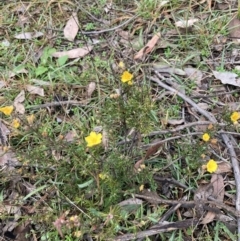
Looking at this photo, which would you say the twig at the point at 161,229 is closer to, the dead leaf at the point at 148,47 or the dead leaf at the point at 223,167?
the dead leaf at the point at 223,167

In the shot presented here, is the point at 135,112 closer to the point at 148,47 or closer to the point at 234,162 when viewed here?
the point at 234,162

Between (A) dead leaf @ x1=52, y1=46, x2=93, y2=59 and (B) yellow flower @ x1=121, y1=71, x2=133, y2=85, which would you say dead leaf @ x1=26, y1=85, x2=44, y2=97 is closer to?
(A) dead leaf @ x1=52, y1=46, x2=93, y2=59

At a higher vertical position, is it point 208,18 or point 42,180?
point 208,18

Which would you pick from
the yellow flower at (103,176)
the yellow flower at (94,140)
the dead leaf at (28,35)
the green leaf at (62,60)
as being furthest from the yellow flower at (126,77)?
the dead leaf at (28,35)

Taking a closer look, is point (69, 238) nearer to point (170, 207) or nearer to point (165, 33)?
point (170, 207)

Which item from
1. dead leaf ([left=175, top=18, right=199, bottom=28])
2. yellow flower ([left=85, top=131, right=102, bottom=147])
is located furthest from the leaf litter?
yellow flower ([left=85, top=131, right=102, bottom=147])

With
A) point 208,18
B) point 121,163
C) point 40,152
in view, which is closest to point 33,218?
point 40,152
